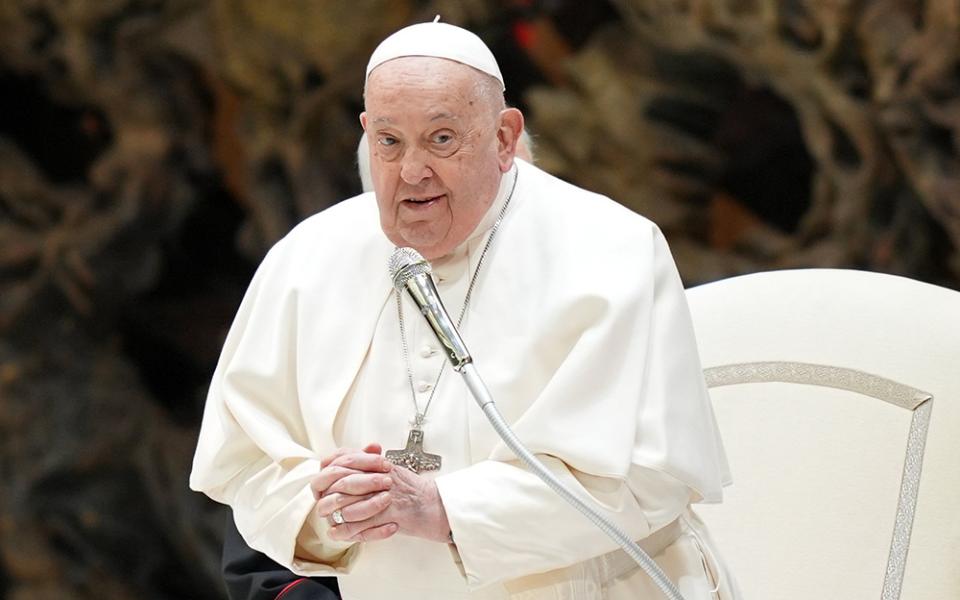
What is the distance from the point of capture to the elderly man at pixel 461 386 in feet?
9.28

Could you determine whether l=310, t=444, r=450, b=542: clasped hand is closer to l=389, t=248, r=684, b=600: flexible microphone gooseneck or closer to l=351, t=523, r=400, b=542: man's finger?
l=351, t=523, r=400, b=542: man's finger

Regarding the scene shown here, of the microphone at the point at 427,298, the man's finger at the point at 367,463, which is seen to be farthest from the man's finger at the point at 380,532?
the microphone at the point at 427,298

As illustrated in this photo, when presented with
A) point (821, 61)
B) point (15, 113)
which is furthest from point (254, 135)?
point (821, 61)

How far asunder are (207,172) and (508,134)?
170 inches

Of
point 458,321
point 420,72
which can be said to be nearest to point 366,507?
point 458,321

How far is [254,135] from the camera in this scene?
712 centimetres

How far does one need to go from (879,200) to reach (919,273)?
1.14 feet

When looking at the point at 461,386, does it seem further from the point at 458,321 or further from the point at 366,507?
the point at 366,507

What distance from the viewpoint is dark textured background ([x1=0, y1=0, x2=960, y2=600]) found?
640 centimetres

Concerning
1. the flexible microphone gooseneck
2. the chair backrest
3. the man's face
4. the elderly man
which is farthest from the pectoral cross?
the chair backrest

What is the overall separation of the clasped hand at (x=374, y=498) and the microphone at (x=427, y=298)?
0.38 metres

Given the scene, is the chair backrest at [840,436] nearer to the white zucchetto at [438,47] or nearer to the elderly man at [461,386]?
the elderly man at [461,386]

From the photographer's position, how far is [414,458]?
298cm

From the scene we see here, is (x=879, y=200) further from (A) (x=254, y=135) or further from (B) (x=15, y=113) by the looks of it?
(B) (x=15, y=113)
